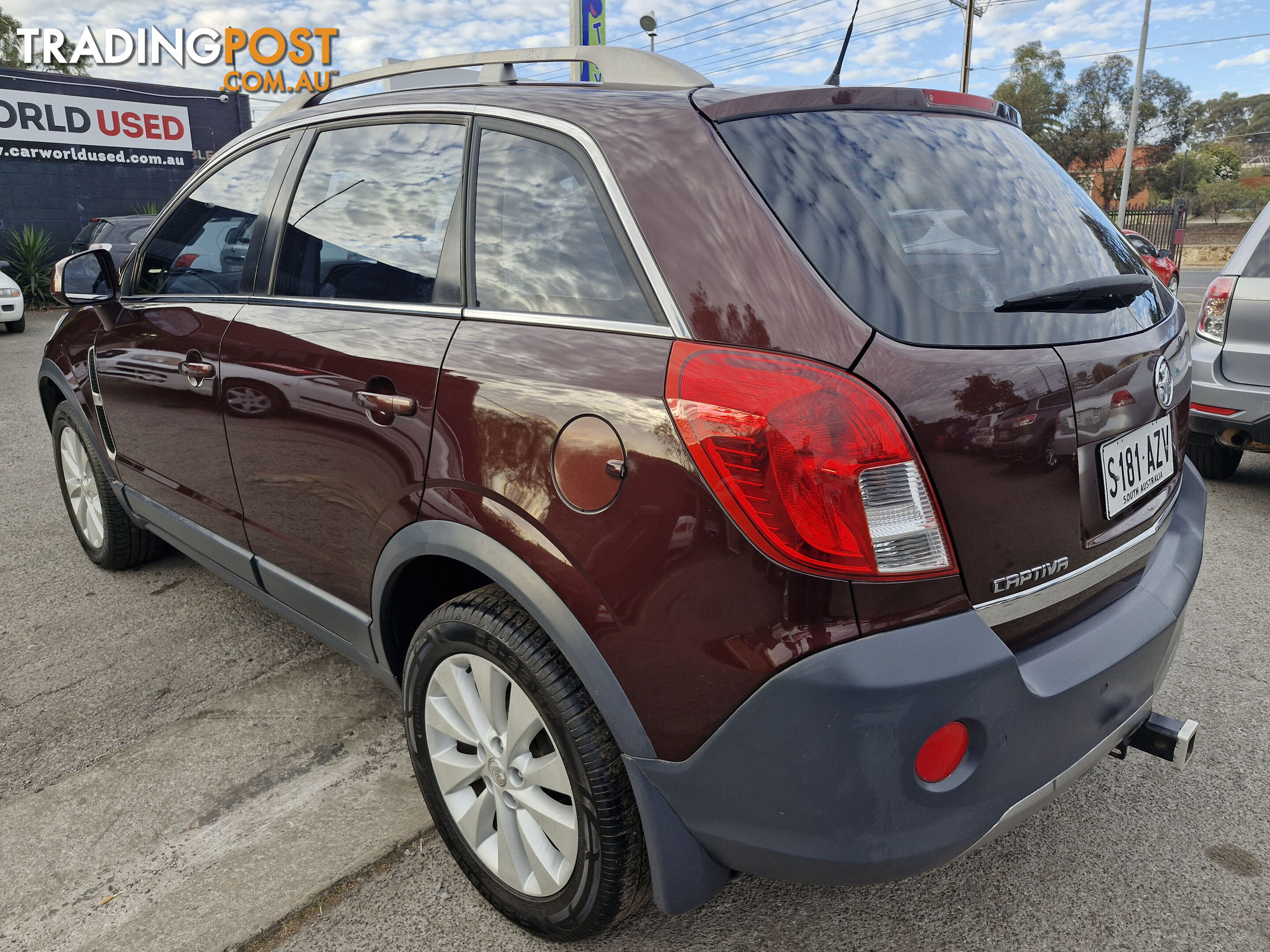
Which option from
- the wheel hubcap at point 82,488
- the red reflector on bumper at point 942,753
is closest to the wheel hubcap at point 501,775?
the red reflector on bumper at point 942,753

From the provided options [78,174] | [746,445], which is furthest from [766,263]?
[78,174]

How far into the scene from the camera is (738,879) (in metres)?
2.26

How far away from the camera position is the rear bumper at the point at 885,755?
149 cm

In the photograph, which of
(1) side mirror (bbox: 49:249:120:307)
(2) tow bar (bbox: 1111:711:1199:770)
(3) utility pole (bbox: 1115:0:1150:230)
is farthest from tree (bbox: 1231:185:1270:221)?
(1) side mirror (bbox: 49:249:120:307)

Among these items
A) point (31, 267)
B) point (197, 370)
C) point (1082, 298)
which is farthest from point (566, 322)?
point (31, 267)

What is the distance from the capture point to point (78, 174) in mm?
20172

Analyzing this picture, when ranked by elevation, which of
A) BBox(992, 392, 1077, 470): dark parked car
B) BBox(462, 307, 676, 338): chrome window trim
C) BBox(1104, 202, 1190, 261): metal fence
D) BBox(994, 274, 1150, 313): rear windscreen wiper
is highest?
BBox(994, 274, 1150, 313): rear windscreen wiper

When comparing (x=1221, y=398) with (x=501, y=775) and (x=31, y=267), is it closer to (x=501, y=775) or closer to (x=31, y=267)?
(x=501, y=775)

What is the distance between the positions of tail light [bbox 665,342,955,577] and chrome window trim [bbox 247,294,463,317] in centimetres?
81

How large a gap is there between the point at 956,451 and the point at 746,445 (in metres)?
0.35

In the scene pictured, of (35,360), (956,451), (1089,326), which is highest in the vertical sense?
(1089,326)

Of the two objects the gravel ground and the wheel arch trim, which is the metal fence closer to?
the gravel ground

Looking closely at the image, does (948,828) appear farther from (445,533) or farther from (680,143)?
(680,143)

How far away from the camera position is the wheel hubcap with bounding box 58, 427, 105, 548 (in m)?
3.98
